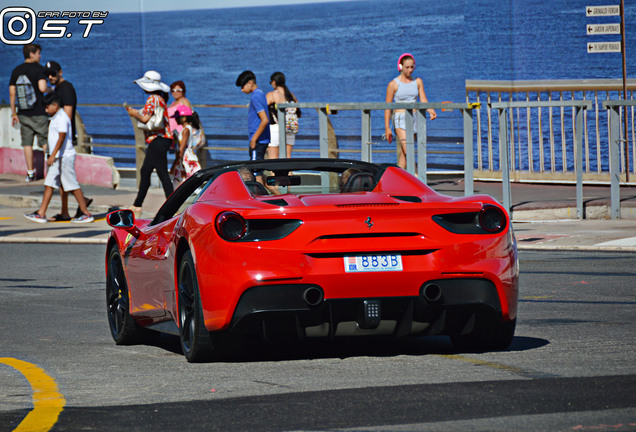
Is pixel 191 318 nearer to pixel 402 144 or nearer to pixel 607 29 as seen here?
pixel 402 144

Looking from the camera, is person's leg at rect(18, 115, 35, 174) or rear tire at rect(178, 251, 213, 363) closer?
rear tire at rect(178, 251, 213, 363)

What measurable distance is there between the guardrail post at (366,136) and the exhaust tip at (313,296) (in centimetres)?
1144

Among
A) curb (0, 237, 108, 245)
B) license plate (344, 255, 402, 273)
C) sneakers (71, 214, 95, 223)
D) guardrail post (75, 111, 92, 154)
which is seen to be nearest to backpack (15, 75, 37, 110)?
guardrail post (75, 111, 92, 154)

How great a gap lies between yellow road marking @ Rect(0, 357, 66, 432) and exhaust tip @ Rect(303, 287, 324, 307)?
1.29 metres

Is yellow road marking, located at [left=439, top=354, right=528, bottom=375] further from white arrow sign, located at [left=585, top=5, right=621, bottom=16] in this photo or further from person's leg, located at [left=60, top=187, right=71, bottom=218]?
white arrow sign, located at [left=585, top=5, right=621, bottom=16]

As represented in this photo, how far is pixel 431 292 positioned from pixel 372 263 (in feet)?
1.12

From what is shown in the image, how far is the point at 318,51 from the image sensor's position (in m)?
25.1

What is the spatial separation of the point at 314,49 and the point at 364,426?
20482mm

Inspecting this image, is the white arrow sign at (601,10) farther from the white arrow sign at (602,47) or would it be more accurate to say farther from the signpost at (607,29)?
the white arrow sign at (602,47)

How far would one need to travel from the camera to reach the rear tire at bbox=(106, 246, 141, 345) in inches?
321

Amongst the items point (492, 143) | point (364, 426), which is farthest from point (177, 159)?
point (364, 426)

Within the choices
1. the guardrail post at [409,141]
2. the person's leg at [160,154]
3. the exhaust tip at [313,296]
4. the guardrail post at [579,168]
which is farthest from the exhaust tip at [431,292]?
the guardrail post at [579,168]

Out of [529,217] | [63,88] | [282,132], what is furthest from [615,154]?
[63,88]

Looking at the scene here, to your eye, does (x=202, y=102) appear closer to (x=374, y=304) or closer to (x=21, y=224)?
(x=21, y=224)
